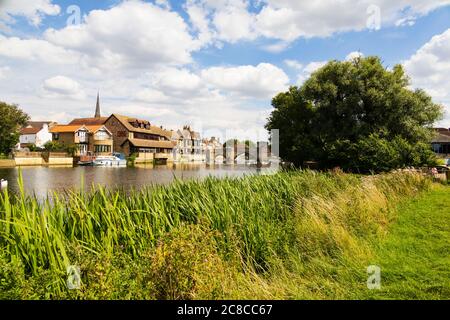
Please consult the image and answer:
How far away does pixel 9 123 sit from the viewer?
53312 mm

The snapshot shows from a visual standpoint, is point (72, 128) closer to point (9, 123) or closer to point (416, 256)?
point (9, 123)

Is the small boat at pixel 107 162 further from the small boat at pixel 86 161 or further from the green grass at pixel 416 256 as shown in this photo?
the green grass at pixel 416 256

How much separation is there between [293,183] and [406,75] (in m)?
24.0

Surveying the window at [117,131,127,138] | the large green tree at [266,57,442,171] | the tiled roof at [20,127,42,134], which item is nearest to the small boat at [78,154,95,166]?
the window at [117,131,127,138]

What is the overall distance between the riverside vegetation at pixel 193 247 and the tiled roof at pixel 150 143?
7175cm

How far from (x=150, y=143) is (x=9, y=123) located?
36.4 metres

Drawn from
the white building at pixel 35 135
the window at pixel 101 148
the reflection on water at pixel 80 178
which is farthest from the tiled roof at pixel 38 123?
the reflection on water at pixel 80 178

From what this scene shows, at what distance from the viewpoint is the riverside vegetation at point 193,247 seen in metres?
4.79

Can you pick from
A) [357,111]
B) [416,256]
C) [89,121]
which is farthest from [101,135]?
[416,256]

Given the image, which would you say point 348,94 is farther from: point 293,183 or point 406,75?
point 293,183

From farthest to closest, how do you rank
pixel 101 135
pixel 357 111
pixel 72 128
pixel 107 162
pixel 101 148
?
1. pixel 72 128
2. pixel 101 135
3. pixel 101 148
4. pixel 107 162
5. pixel 357 111

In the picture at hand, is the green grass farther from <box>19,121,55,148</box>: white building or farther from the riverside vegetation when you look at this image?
<box>19,121,55,148</box>: white building

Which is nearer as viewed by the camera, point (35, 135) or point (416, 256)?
point (416, 256)

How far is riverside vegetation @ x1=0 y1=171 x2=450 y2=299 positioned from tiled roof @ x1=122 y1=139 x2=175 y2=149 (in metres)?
71.7
